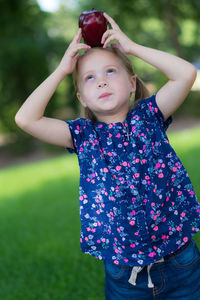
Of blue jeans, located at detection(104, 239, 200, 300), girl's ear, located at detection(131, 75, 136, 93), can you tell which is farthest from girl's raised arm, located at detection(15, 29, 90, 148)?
blue jeans, located at detection(104, 239, 200, 300)

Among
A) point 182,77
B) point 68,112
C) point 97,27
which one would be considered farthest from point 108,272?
point 68,112

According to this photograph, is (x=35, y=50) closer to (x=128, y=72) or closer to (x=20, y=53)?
(x=20, y=53)

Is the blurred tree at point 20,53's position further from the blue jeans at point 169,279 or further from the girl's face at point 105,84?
the blue jeans at point 169,279

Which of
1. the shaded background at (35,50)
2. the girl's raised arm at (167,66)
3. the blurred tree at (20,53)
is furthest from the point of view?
the blurred tree at (20,53)

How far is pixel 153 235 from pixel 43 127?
75cm

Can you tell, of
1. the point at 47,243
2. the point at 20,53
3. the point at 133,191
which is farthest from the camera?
the point at 20,53

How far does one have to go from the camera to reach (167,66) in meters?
1.71

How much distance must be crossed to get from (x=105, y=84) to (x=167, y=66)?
1.00 feet

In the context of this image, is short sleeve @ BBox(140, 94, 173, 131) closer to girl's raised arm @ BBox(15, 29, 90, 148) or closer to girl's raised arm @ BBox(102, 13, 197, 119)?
girl's raised arm @ BBox(102, 13, 197, 119)

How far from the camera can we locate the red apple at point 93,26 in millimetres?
1740

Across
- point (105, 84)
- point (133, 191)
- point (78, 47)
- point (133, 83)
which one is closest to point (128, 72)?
point (133, 83)

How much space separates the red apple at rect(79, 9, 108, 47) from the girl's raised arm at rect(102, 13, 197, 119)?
4cm

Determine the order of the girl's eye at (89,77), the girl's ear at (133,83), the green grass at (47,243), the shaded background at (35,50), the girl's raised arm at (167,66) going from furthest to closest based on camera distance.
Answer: the shaded background at (35,50) → the green grass at (47,243) → the girl's ear at (133,83) → the girl's eye at (89,77) → the girl's raised arm at (167,66)

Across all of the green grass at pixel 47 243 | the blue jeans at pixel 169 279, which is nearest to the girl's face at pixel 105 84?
the blue jeans at pixel 169 279
